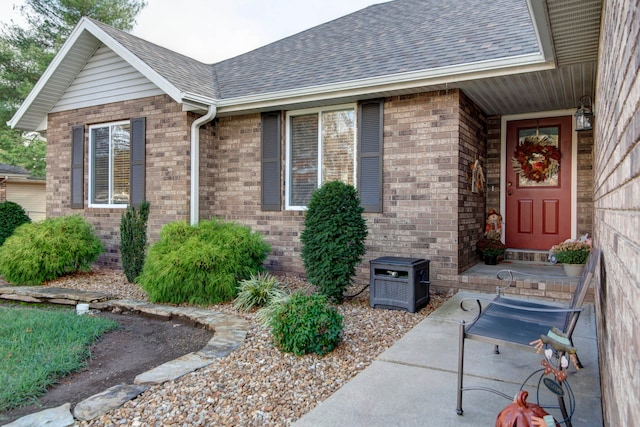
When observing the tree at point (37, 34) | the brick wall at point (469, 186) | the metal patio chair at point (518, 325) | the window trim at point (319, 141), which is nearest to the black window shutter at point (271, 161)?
the window trim at point (319, 141)

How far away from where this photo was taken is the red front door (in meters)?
6.86

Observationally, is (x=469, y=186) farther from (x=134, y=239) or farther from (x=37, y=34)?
(x=37, y=34)

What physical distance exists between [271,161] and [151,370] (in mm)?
4359

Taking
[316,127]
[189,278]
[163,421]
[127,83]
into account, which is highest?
[127,83]

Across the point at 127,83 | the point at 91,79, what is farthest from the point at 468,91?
the point at 91,79

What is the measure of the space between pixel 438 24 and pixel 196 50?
2499 cm

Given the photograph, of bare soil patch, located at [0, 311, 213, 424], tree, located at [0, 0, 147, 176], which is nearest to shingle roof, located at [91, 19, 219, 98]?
bare soil patch, located at [0, 311, 213, 424]

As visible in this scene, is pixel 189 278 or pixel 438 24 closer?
pixel 189 278

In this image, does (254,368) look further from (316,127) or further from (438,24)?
(438,24)

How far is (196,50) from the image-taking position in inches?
1129

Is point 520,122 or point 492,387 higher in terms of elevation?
point 520,122

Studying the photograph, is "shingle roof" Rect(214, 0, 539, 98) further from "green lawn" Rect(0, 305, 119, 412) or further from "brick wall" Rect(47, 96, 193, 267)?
"green lawn" Rect(0, 305, 119, 412)

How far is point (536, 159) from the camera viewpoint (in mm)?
6988

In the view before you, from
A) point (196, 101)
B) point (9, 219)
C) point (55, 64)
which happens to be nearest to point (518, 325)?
point (196, 101)
